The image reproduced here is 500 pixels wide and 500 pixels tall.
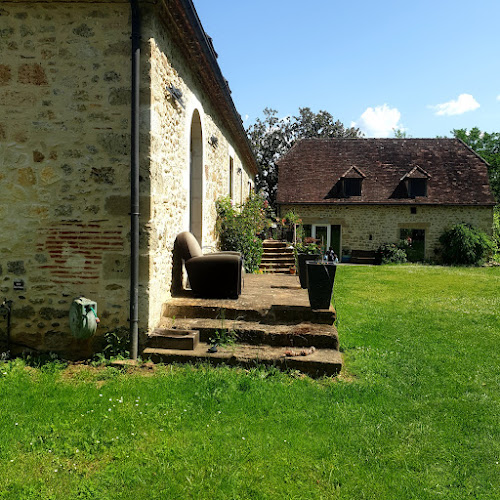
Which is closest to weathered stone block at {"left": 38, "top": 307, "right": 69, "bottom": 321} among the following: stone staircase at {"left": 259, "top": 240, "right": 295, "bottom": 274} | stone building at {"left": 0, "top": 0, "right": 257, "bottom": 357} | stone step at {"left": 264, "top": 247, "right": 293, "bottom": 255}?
stone building at {"left": 0, "top": 0, "right": 257, "bottom": 357}

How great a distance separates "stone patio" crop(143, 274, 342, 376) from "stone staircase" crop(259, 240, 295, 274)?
240 inches

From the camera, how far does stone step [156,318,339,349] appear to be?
4.98m

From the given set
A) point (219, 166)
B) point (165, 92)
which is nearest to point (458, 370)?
point (165, 92)

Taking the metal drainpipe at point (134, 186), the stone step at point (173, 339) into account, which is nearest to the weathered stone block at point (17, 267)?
the metal drainpipe at point (134, 186)

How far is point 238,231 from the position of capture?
33.5 feet

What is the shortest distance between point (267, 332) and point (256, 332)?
0.14 meters

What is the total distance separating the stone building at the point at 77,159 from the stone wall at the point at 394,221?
1692 centimetres

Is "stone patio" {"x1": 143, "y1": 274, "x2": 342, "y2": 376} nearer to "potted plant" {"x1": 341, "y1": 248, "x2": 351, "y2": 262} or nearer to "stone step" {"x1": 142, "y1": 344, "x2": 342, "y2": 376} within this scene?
"stone step" {"x1": 142, "y1": 344, "x2": 342, "y2": 376}

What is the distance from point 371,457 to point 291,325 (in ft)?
8.00

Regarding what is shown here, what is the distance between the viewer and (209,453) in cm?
296

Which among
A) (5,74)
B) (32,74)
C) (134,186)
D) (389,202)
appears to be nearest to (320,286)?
(134,186)

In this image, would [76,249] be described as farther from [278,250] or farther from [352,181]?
[352,181]

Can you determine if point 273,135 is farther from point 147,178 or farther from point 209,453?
point 209,453

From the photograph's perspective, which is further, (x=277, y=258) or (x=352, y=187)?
(x=352, y=187)
